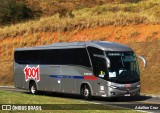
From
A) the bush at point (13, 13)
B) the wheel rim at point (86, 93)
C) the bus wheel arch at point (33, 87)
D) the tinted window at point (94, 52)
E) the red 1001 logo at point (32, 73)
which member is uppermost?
the bush at point (13, 13)

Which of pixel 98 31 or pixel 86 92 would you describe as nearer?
pixel 86 92

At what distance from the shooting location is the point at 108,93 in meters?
23.2

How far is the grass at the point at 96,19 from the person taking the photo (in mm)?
45562

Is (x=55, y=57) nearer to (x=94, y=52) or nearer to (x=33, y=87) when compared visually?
(x=33, y=87)

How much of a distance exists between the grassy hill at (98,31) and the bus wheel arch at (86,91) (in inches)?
359

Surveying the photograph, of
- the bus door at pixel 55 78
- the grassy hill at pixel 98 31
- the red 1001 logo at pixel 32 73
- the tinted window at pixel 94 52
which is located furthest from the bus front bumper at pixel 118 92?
the grassy hill at pixel 98 31

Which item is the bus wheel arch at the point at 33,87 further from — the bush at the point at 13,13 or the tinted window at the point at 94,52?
the bush at the point at 13,13

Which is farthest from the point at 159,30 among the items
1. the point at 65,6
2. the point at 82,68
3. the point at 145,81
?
the point at 65,6

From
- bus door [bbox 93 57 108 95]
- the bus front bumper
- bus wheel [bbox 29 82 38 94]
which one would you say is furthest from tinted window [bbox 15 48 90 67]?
the bus front bumper

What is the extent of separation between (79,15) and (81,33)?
641 centimetres

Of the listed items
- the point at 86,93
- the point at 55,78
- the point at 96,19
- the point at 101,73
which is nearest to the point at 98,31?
the point at 96,19

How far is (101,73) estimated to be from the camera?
934 inches

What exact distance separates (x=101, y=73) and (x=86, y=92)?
1.72 m

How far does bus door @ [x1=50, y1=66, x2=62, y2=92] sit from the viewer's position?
27.2 meters
